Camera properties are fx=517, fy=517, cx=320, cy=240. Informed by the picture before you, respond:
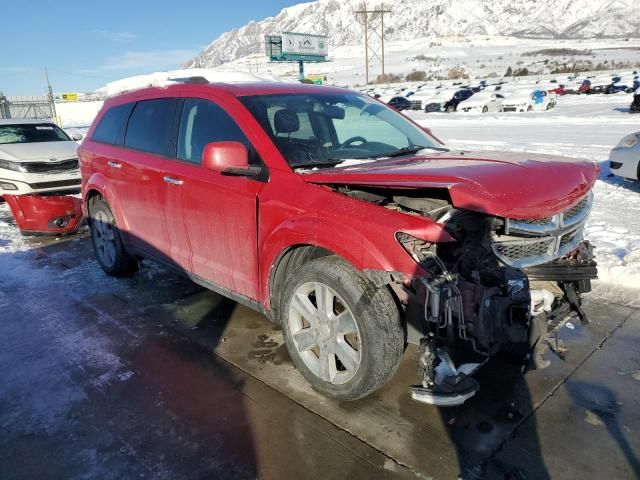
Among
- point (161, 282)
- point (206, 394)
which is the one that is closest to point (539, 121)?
point (161, 282)

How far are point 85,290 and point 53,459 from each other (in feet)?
8.69

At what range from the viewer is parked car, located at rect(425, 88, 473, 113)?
32.9m

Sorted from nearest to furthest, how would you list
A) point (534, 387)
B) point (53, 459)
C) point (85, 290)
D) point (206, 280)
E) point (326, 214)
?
point (53, 459), point (326, 214), point (534, 387), point (206, 280), point (85, 290)

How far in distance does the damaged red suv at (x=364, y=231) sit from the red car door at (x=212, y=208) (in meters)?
0.01

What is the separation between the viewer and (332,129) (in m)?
3.76

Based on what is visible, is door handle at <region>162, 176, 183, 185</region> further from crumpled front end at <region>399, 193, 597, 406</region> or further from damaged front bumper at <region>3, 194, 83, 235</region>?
damaged front bumper at <region>3, 194, 83, 235</region>

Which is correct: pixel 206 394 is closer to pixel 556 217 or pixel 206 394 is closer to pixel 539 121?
pixel 556 217

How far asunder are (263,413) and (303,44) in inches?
2862

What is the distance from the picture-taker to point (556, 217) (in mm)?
2752

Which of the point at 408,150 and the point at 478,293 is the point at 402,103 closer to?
the point at 408,150

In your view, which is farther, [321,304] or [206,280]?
[206,280]

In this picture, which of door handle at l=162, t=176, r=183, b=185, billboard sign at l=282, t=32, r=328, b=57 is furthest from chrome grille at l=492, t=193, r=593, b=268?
billboard sign at l=282, t=32, r=328, b=57

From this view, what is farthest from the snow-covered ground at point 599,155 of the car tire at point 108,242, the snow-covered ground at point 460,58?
the snow-covered ground at point 460,58

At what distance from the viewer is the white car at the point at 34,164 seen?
775cm
